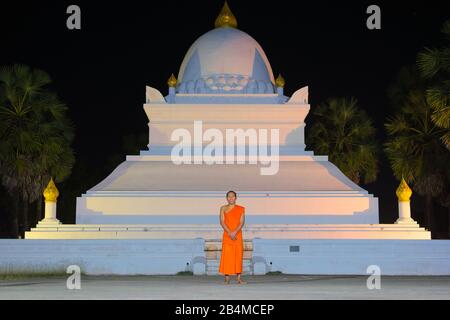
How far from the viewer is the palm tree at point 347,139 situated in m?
35.9

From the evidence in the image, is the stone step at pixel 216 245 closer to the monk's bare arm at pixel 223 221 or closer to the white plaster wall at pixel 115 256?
the white plaster wall at pixel 115 256

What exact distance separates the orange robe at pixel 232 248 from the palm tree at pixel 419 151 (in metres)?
15.4

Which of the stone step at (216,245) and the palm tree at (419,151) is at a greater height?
the palm tree at (419,151)

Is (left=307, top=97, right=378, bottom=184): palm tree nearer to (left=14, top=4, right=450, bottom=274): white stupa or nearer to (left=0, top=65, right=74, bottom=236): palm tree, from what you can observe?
(left=14, top=4, right=450, bottom=274): white stupa

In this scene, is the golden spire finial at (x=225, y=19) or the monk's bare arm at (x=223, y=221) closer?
the monk's bare arm at (x=223, y=221)

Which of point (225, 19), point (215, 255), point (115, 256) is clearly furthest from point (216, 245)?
point (225, 19)

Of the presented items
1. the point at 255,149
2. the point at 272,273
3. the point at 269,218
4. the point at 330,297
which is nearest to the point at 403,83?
the point at 255,149

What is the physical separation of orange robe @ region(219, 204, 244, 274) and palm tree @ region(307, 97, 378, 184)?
21.2m

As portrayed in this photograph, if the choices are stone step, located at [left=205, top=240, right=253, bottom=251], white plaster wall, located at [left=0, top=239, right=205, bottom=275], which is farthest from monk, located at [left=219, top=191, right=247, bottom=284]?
white plaster wall, located at [left=0, top=239, right=205, bottom=275]

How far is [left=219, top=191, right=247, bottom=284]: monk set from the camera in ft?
49.2

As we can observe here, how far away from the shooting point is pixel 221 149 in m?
28.4

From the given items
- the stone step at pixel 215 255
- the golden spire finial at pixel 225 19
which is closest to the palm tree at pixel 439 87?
the stone step at pixel 215 255

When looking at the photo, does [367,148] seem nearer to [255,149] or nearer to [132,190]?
[255,149]

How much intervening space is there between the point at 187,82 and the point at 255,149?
4.10 m
